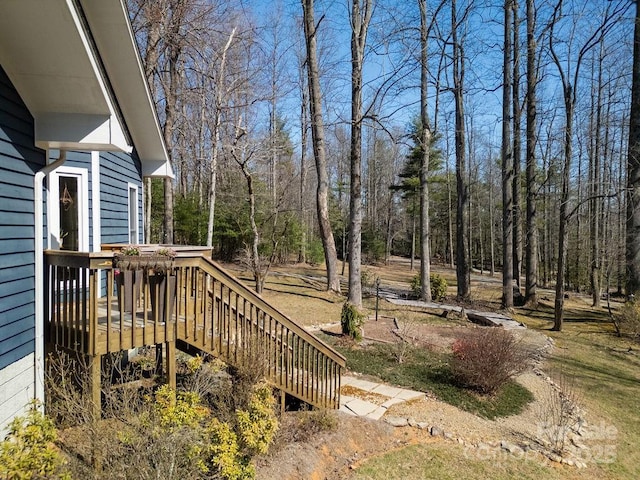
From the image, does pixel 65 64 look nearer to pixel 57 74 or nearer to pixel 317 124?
pixel 57 74

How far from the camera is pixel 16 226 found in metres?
3.96

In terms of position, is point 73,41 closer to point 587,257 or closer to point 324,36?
point 324,36

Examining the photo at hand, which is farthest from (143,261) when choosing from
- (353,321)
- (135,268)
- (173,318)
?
(353,321)

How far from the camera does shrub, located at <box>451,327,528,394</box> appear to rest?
680 centimetres

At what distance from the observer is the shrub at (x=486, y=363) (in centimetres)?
680

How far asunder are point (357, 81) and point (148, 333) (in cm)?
1143

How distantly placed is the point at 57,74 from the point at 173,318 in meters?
2.74

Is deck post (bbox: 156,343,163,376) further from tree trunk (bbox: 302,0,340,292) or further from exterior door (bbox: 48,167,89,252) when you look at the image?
tree trunk (bbox: 302,0,340,292)

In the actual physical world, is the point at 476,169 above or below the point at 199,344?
A: above

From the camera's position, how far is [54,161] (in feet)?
15.2

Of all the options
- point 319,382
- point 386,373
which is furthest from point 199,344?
point 386,373

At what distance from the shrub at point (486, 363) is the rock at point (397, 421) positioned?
1819 mm

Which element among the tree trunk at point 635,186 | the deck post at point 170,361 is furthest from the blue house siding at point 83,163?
the tree trunk at point 635,186

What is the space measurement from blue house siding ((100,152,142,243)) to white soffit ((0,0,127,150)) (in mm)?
2244
